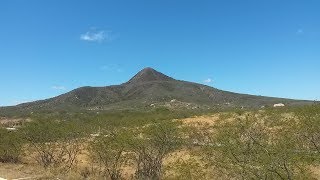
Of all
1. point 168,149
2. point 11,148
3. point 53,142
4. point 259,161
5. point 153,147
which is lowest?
point 259,161

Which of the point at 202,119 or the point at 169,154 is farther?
the point at 202,119

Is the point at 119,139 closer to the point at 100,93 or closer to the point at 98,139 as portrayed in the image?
the point at 98,139

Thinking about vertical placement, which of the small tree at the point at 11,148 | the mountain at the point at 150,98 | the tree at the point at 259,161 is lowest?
the tree at the point at 259,161

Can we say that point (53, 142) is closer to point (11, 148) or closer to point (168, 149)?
point (11, 148)

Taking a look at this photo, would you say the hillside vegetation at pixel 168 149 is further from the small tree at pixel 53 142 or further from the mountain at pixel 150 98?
the mountain at pixel 150 98

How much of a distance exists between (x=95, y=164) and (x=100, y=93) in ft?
552

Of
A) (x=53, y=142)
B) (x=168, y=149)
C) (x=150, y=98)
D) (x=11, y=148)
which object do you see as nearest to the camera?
(x=168, y=149)

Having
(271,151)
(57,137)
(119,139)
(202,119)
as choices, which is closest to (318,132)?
(271,151)

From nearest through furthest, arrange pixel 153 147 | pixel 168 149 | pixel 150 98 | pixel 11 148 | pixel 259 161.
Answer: pixel 259 161
pixel 153 147
pixel 168 149
pixel 11 148
pixel 150 98

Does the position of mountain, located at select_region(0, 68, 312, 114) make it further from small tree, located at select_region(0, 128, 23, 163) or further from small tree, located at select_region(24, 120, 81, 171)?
small tree, located at select_region(24, 120, 81, 171)

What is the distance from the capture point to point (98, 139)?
31141mm

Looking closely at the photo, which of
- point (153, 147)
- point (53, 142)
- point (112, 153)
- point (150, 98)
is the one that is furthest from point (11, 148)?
point (150, 98)

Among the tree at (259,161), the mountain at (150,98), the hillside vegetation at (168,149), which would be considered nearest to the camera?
the tree at (259,161)

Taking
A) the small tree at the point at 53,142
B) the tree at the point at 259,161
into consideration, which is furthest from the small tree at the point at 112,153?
the tree at the point at 259,161
